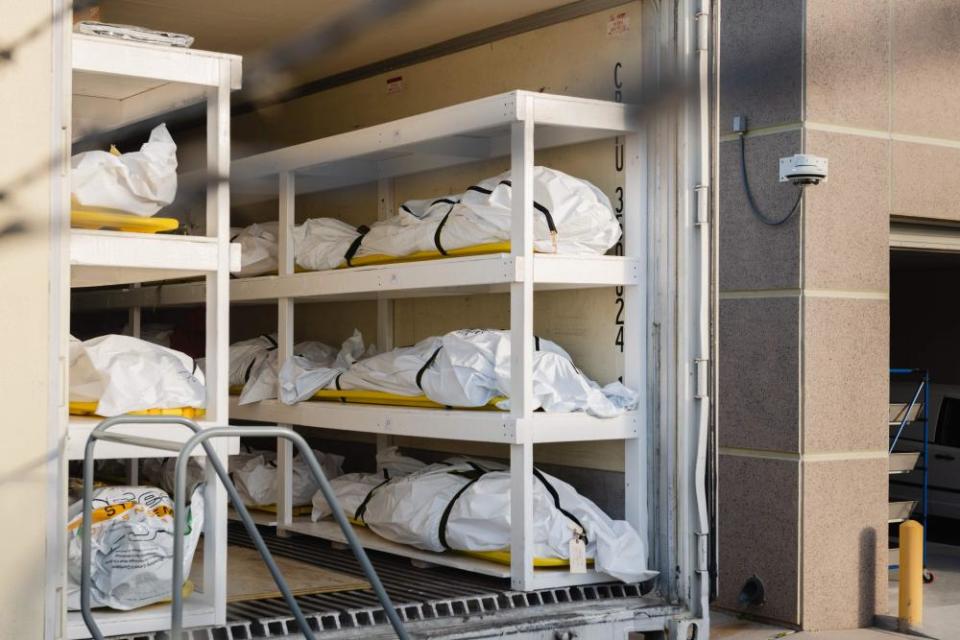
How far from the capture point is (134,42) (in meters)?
4.47

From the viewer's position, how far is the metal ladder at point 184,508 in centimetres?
350

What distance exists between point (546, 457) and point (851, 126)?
2.53 m

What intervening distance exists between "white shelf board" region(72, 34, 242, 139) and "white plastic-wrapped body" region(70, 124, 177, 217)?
220mm

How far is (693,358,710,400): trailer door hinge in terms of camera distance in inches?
205

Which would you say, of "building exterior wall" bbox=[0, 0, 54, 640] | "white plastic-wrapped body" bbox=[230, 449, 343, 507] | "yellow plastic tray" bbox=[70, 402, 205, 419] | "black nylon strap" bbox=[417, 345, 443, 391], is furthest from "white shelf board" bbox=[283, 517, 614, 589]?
"building exterior wall" bbox=[0, 0, 54, 640]

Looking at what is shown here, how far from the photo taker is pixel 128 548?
4422mm

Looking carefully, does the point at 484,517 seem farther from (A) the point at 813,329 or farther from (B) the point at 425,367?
(A) the point at 813,329

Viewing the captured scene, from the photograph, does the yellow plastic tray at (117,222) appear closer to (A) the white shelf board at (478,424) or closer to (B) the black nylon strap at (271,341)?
(A) the white shelf board at (478,424)

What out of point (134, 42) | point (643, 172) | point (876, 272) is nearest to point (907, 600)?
point (876, 272)

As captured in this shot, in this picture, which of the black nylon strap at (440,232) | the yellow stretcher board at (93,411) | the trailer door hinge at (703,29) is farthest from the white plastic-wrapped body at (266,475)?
the trailer door hinge at (703,29)

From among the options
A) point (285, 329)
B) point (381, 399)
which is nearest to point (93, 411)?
point (381, 399)

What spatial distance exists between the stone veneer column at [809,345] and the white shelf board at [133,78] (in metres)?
3.14

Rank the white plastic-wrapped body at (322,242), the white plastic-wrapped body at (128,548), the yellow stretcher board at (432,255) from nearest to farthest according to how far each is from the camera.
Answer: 1. the white plastic-wrapped body at (128,548)
2. the yellow stretcher board at (432,255)
3. the white plastic-wrapped body at (322,242)

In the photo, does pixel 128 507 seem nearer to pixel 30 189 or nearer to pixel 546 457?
pixel 30 189
